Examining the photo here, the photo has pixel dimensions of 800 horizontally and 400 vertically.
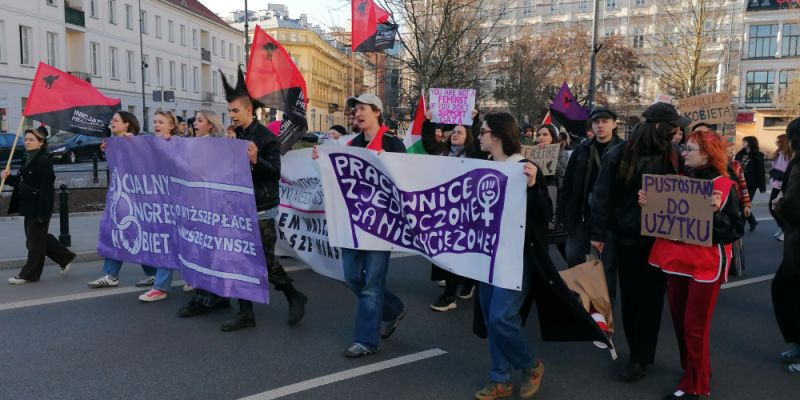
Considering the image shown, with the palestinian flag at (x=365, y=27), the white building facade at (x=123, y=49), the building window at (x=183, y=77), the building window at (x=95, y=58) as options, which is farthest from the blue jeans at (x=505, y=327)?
the building window at (x=183, y=77)

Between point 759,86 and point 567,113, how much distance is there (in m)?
53.7

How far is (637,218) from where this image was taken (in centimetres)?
430

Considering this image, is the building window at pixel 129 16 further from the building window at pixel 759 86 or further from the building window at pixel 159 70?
the building window at pixel 759 86

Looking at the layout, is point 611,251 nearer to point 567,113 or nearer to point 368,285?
point 368,285

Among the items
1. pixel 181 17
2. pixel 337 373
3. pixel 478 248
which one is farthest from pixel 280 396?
pixel 181 17

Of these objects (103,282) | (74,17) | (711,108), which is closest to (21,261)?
(103,282)

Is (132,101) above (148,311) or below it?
above

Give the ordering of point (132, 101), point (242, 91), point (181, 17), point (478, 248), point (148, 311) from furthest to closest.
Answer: point (181, 17) < point (132, 101) < point (148, 311) < point (242, 91) < point (478, 248)

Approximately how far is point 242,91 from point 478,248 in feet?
8.56

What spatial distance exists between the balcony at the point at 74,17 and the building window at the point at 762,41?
171 ft

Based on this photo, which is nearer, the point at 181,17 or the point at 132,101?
the point at 132,101

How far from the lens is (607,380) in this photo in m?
4.56

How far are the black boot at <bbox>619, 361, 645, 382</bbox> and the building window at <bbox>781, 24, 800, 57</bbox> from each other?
59.5 metres

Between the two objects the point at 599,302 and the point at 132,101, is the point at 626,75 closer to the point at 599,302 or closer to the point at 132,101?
the point at 132,101
